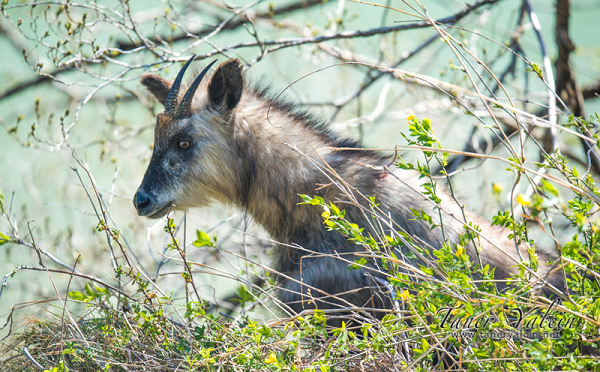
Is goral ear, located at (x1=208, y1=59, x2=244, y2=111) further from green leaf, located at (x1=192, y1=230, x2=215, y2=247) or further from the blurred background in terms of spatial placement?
the blurred background

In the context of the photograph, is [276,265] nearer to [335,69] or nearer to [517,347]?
[517,347]

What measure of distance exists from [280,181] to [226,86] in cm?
63

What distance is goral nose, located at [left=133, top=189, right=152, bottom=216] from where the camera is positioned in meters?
2.89

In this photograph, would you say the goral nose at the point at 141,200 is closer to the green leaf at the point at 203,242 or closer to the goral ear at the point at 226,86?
the goral ear at the point at 226,86

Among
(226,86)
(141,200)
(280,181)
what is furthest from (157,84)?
(280,181)

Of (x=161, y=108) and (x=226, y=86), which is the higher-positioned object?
(x=226, y=86)

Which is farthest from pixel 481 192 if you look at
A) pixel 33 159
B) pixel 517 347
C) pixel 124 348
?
pixel 33 159

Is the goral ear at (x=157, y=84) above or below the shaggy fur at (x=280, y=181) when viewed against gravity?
above

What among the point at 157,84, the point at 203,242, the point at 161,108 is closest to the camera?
the point at 203,242

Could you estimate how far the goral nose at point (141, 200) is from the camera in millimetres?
2887

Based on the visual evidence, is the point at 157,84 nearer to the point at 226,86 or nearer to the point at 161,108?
the point at 226,86

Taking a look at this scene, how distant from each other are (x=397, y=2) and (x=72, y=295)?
5340 mm

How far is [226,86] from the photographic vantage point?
2.90 m

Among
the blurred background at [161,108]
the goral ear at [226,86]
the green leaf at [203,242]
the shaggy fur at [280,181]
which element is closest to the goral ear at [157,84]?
the shaggy fur at [280,181]
